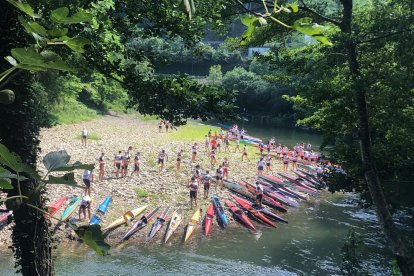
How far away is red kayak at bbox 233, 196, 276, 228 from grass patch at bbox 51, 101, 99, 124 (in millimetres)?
23181

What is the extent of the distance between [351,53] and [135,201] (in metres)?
14.7

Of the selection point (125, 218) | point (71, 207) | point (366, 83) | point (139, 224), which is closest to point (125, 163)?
point (71, 207)

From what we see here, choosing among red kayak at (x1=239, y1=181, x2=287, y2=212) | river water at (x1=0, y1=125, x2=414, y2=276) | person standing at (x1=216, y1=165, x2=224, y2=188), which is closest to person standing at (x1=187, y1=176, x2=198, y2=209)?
river water at (x1=0, y1=125, x2=414, y2=276)

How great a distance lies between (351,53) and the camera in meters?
10.2

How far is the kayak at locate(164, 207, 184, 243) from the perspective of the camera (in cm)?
1862

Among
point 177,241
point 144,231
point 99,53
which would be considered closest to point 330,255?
point 177,241

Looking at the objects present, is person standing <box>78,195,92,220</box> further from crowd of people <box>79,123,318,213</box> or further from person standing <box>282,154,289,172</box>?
person standing <box>282,154,289,172</box>

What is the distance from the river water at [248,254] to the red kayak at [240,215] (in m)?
0.55

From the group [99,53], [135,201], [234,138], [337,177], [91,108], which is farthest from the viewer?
[91,108]

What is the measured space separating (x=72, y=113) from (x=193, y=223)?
2912 cm

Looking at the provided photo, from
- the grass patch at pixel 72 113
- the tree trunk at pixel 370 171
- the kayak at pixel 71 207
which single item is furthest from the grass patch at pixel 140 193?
the grass patch at pixel 72 113

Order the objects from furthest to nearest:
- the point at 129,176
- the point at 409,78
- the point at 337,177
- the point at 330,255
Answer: the point at 129,176
the point at 330,255
the point at 337,177
the point at 409,78

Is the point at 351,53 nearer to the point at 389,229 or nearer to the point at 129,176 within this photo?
the point at 389,229

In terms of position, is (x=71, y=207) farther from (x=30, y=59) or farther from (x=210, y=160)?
(x=30, y=59)
